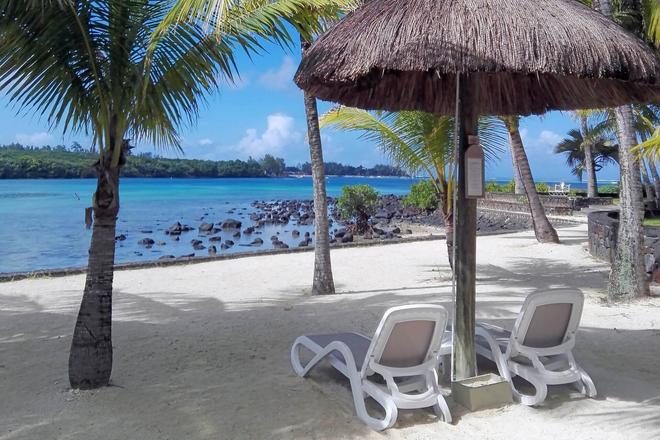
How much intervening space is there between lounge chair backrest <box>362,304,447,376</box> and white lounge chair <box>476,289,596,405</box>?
2.10 ft

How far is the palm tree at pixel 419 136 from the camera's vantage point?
28.4ft

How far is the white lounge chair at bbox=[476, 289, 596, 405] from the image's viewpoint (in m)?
3.95

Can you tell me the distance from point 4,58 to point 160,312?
155 inches

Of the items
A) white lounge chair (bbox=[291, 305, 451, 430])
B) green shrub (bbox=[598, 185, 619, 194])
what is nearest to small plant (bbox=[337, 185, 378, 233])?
white lounge chair (bbox=[291, 305, 451, 430])

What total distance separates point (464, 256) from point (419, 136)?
4899mm

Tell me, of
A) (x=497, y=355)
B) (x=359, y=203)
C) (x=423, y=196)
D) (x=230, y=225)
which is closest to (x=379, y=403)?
(x=497, y=355)

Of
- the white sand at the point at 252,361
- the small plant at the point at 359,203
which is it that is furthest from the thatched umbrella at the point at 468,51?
the small plant at the point at 359,203

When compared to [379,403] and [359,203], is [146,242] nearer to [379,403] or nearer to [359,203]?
[359,203]

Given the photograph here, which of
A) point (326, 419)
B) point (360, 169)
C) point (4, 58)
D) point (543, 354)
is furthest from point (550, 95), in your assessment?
point (360, 169)

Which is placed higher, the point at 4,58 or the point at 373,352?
the point at 4,58

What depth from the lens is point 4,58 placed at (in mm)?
3932

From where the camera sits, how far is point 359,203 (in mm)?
20984

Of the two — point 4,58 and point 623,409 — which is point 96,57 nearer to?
point 4,58

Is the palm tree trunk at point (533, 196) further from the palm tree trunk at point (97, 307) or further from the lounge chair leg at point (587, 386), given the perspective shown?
the palm tree trunk at point (97, 307)
